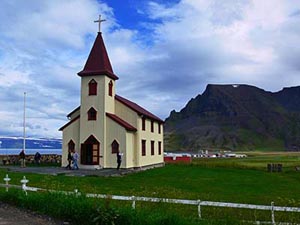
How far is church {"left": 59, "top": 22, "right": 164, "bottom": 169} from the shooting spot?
35.2 meters

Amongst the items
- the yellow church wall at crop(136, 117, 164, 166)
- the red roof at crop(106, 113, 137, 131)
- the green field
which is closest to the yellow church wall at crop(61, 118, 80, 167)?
the red roof at crop(106, 113, 137, 131)

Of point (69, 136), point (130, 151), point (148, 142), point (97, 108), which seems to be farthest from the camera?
point (148, 142)

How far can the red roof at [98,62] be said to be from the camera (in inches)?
1430

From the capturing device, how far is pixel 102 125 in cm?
3547

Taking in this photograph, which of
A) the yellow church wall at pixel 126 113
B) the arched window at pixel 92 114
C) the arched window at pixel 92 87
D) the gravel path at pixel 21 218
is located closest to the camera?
the gravel path at pixel 21 218

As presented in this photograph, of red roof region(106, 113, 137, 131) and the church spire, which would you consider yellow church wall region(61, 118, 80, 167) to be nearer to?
red roof region(106, 113, 137, 131)

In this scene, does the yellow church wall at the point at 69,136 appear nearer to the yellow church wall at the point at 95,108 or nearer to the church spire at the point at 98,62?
the yellow church wall at the point at 95,108

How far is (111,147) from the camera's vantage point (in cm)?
3525

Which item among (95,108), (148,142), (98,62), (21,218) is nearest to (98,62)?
(98,62)

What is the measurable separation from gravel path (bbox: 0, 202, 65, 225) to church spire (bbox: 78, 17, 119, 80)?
24223mm

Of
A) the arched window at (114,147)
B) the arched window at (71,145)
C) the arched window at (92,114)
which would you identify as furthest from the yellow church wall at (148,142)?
the arched window at (71,145)

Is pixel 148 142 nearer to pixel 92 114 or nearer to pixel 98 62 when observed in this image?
pixel 92 114

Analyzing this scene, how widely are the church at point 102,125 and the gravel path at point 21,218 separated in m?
22.1

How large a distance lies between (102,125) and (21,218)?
79.2ft
